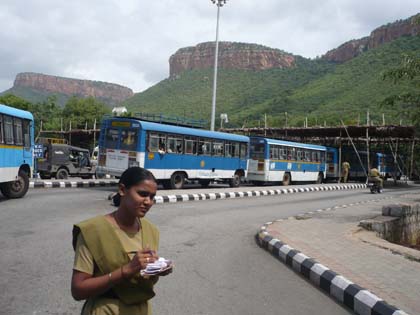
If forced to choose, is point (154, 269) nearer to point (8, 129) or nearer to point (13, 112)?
point (8, 129)

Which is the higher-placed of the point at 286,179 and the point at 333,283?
the point at 286,179

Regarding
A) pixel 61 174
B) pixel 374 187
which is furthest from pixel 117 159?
pixel 374 187

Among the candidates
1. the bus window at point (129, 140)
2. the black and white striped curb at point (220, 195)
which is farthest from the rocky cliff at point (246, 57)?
the bus window at point (129, 140)

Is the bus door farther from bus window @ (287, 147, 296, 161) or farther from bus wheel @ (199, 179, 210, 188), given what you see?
bus window @ (287, 147, 296, 161)

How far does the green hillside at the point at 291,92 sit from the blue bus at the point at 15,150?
113ft

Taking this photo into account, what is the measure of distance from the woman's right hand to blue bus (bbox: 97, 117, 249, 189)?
1427cm

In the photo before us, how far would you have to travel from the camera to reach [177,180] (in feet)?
61.1

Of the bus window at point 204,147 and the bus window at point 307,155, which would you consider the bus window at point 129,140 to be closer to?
the bus window at point 204,147

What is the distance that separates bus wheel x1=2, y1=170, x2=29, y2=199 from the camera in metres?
12.2

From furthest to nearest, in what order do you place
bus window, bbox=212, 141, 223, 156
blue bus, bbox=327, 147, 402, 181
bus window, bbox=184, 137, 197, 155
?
blue bus, bbox=327, 147, 402, 181, bus window, bbox=212, 141, 223, 156, bus window, bbox=184, 137, 197, 155

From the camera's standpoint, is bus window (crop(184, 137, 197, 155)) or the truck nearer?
bus window (crop(184, 137, 197, 155))

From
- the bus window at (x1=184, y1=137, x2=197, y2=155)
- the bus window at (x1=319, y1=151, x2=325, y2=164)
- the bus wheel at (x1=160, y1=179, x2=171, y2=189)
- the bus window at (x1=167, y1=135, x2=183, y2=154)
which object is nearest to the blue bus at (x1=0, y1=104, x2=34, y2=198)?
the bus window at (x1=167, y1=135, x2=183, y2=154)

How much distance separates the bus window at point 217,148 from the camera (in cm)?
2058

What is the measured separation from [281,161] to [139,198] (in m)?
23.8
